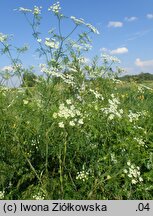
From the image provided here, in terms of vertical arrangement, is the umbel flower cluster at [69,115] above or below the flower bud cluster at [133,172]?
above

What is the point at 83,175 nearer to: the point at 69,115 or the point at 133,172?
the point at 133,172

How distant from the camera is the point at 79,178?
458 cm

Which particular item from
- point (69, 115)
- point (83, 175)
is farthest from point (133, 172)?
point (69, 115)

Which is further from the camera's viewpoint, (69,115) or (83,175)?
(83,175)

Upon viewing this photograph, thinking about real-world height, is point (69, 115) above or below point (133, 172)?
above

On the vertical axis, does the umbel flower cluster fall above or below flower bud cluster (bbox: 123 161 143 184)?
above

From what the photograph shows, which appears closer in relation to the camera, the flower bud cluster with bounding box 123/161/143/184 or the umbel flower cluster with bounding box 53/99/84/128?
the umbel flower cluster with bounding box 53/99/84/128

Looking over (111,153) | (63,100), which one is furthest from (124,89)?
(111,153)

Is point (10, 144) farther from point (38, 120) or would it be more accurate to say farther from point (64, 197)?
point (64, 197)

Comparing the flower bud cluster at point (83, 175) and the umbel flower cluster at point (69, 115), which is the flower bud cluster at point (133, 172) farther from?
the umbel flower cluster at point (69, 115)

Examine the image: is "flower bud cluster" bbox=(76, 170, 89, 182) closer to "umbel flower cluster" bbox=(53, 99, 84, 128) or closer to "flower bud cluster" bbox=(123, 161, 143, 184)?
"flower bud cluster" bbox=(123, 161, 143, 184)

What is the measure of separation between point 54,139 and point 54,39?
1339mm

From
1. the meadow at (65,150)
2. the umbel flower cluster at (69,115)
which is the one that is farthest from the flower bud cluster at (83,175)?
the umbel flower cluster at (69,115)

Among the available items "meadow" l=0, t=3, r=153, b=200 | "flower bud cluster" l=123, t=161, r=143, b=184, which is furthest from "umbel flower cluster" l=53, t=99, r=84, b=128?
"flower bud cluster" l=123, t=161, r=143, b=184
